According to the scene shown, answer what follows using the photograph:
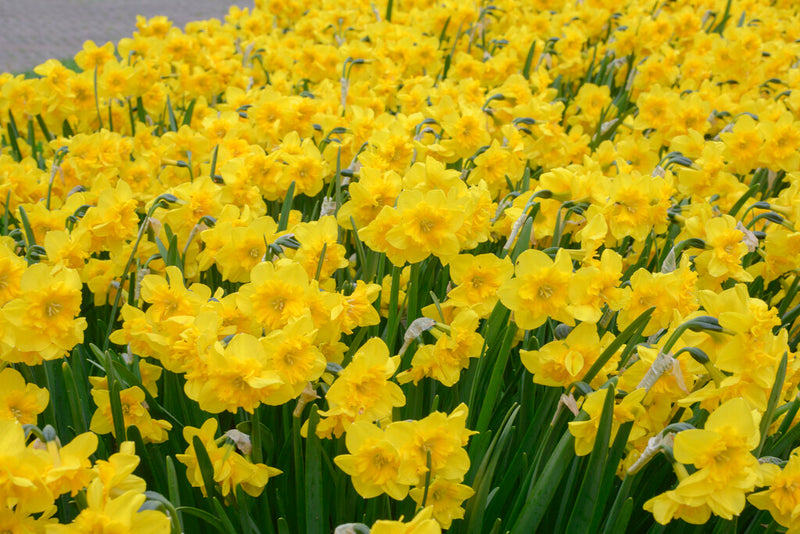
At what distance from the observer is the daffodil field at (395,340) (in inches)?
51.0

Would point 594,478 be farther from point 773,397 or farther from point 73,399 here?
point 73,399

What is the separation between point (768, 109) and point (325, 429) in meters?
2.50

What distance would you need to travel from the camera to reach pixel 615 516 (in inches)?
56.6

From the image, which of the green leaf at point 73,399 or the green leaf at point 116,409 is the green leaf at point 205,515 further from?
the green leaf at point 73,399

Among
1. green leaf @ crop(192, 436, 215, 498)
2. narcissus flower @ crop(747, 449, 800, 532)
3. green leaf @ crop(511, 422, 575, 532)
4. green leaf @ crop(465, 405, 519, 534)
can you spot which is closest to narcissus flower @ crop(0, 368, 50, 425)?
green leaf @ crop(192, 436, 215, 498)

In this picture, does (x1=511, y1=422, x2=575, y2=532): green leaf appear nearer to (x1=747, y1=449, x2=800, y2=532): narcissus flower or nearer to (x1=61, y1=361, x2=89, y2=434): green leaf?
(x1=747, y1=449, x2=800, y2=532): narcissus flower

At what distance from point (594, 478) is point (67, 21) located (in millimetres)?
10809

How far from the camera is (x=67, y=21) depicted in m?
10.0

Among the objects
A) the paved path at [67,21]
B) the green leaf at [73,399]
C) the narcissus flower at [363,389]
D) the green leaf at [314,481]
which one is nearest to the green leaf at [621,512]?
the narcissus flower at [363,389]

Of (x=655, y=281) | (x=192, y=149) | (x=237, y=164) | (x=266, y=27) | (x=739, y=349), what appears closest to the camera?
(x=739, y=349)

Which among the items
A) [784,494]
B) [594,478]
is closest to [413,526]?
[594,478]

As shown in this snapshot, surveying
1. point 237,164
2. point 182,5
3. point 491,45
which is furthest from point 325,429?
point 182,5

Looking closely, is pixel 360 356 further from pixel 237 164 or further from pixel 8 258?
pixel 237 164

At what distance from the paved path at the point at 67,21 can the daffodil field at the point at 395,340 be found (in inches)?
271
